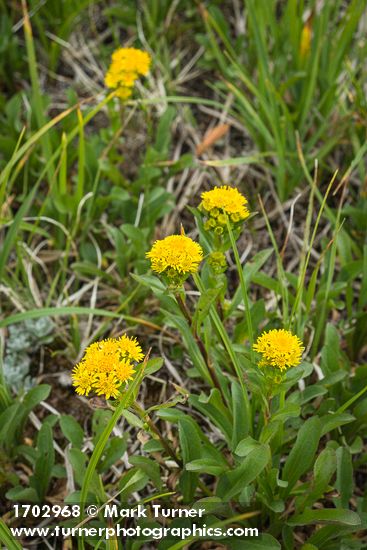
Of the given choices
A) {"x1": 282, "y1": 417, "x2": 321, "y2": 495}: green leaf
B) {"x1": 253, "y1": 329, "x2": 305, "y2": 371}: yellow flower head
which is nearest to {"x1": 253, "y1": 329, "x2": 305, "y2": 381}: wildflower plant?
{"x1": 253, "y1": 329, "x2": 305, "y2": 371}: yellow flower head

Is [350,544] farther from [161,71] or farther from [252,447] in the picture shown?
[161,71]

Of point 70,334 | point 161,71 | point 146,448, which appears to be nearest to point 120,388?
point 146,448

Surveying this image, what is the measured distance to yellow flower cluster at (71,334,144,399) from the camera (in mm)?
1346

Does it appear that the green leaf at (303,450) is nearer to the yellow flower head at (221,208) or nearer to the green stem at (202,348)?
the green stem at (202,348)

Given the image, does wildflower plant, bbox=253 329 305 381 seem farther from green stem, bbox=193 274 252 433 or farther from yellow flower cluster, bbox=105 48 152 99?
yellow flower cluster, bbox=105 48 152 99

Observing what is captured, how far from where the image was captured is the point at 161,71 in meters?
2.84

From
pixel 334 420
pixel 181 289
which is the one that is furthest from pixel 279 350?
pixel 334 420

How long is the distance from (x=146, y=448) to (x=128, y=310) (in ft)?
2.26

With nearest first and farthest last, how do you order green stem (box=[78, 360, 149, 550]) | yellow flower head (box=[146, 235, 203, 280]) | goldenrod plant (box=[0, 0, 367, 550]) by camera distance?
green stem (box=[78, 360, 149, 550])
yellow flower head (box=[146, 235, 203, 280])
goldenrod plant (box=[0, 0, 367, 550])

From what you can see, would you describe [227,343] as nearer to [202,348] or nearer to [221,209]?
[202,348]

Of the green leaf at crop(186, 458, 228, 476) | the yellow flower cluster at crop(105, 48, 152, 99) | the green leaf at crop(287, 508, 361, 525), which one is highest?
the yellow flower cluster at crop(105, 48, 152, 99)

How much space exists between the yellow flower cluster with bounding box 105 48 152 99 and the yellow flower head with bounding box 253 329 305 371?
120cm

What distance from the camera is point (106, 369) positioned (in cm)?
136

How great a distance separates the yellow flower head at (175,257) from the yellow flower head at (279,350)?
241mm
